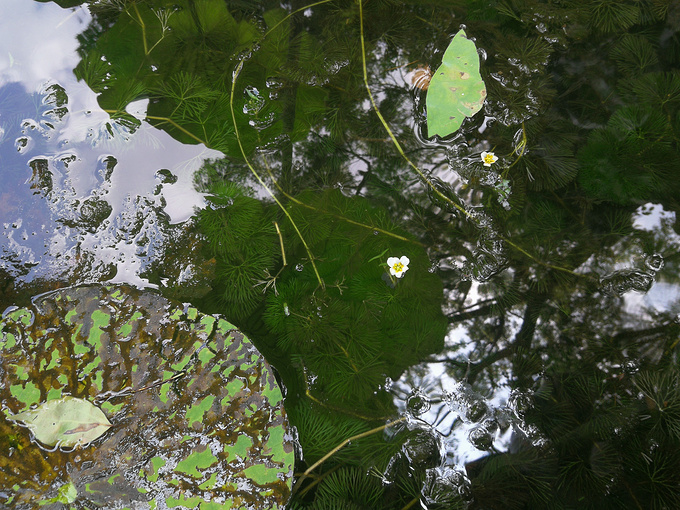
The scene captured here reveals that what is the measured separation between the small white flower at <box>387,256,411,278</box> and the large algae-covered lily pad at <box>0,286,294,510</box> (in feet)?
2.17

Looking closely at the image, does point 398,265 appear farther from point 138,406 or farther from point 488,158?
point 138,406

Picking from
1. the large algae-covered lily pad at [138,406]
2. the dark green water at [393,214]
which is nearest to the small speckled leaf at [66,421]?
the large algae-covered lily pad at [138,406]

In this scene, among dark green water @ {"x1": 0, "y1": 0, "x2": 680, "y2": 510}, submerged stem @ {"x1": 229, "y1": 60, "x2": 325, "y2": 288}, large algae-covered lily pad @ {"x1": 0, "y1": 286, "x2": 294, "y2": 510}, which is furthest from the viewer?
submerged stem @ {"x1": 229, "y1": 60, "x2": 325, "y2": 288}

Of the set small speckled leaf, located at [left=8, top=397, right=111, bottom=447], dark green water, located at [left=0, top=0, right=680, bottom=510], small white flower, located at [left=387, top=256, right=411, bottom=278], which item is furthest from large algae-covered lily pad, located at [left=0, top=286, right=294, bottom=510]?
small white flower, located at [left=387, top=256, right=411, bottom=278]

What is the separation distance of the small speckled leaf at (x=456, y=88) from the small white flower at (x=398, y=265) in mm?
628

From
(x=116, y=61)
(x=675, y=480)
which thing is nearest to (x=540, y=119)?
(x=675, y=480)

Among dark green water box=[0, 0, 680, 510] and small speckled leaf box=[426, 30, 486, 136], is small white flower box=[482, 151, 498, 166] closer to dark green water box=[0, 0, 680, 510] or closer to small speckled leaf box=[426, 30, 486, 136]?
dark green water box=[0, 0, 680, 510]

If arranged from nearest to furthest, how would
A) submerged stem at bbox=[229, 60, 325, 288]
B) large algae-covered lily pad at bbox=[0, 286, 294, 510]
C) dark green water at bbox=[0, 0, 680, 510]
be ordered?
large algae-covered lily pad at bbox=[0, 286, 294, 510] < dark green water at bbox=[0, 0, 680, 510] < submerged stem at bbox=[229, 60, 325, 288]

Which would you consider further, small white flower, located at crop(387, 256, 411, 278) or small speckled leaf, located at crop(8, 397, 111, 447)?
small white flower, located at crop(387, 256, 411, 278)

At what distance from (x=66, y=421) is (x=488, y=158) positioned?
2.00 m

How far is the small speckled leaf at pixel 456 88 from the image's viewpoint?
1.85 meters

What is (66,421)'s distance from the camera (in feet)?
5.02

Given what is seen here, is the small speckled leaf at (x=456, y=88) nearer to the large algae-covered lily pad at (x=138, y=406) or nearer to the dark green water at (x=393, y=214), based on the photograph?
the dark green water at (x=393, y=214)

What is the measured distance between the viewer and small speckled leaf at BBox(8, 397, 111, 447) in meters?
1.52
